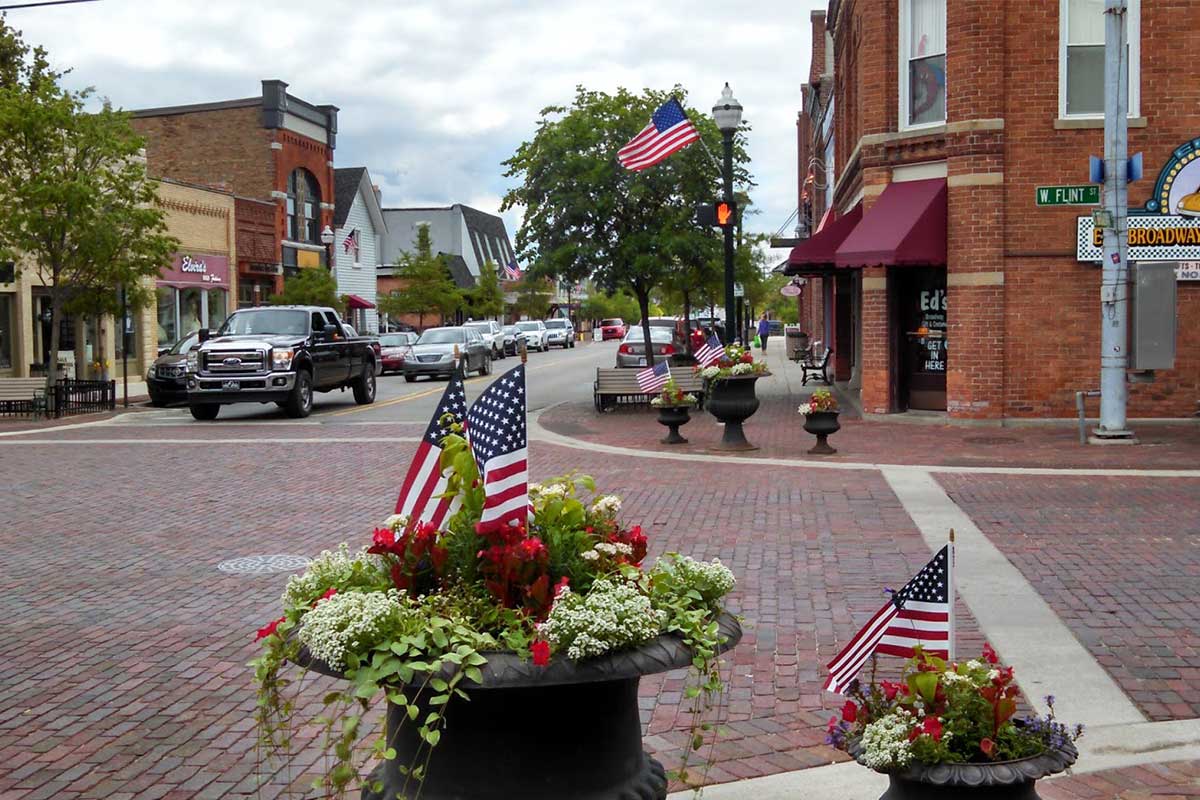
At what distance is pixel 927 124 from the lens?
2005 centimetres

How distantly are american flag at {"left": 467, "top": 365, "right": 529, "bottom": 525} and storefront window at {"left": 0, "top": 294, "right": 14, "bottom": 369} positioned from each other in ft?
106

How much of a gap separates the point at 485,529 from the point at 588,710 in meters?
0.62

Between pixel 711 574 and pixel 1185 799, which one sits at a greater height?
pixel 711 574

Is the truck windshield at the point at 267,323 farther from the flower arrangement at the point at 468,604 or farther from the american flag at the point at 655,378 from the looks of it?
the flower arrangement at the point at 468,604

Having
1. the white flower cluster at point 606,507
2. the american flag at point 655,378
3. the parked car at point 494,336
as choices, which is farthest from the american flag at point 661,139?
the parked car at point 494,336

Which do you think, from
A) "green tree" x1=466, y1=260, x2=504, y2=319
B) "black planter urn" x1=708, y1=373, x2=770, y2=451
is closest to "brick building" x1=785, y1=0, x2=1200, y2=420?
"black planter urn" x1=708, y1=373, x2=770, y2=451

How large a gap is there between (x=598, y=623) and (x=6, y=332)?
33237 mm

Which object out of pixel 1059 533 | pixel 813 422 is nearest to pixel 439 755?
pixel 1059 533

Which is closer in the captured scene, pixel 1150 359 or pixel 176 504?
pixel 176 504

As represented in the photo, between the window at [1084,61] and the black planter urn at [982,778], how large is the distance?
1694 cm

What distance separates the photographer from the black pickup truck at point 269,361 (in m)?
23.3

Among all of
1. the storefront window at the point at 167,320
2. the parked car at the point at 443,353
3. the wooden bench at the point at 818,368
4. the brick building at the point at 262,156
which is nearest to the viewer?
the wooden bench at the point at 818,368

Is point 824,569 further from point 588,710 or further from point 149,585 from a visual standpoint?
point 588,710

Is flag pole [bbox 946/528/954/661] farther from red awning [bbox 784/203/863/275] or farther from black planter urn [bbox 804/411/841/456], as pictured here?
red awning [bbox 784/203/863/275]
